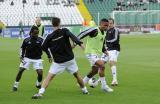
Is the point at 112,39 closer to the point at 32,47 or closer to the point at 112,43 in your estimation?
the point at 112,43

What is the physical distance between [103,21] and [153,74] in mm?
6024

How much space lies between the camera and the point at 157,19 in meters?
71.3

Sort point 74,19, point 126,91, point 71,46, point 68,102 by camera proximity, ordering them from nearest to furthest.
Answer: point 68,102, point 71,46, point 126,91, point 74,19

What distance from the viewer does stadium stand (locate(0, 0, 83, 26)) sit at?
238 ft

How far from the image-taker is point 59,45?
1309cm

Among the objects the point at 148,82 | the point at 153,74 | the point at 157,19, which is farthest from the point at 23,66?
the point at 157,19


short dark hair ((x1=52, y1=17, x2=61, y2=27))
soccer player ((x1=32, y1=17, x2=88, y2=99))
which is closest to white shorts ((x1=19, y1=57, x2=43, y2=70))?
soccer player ((x1=32, y1=17, x2=88, y2=99))

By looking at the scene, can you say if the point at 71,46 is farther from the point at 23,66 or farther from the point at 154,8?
the point at 154,8

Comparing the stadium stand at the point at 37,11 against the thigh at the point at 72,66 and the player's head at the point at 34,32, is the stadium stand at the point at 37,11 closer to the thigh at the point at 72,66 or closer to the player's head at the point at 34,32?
the player's head at the point at 34,32

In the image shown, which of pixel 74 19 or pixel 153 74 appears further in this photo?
pixel 74 19

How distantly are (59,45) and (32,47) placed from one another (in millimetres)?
1711

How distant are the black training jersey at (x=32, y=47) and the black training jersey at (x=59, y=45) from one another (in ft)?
4.53

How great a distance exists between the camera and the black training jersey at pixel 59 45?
13039 millimetres

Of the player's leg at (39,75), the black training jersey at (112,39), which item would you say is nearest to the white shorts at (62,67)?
the player's leg at (39,75)
